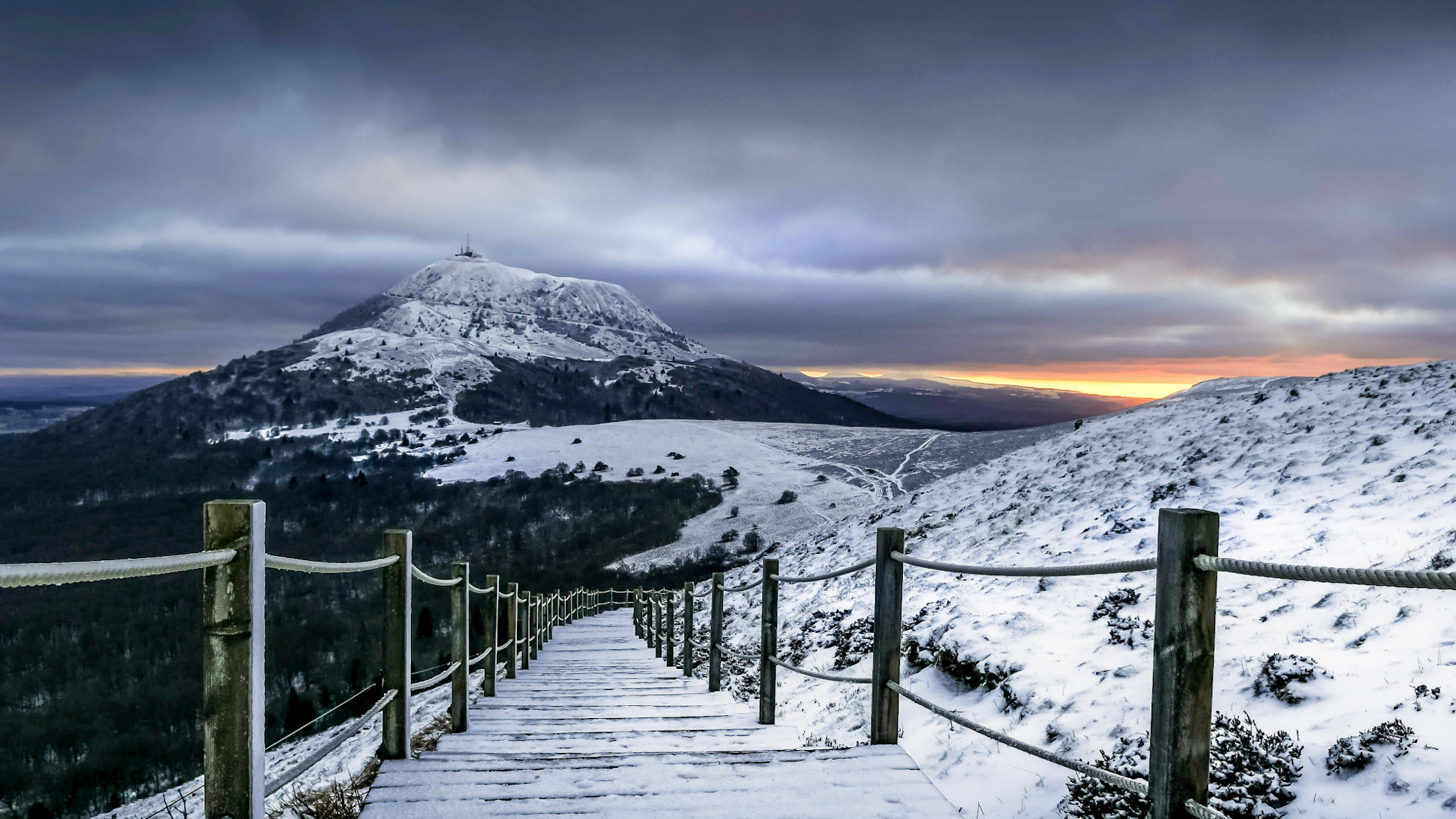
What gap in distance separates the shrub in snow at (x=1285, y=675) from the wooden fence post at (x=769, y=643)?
310 centimetres

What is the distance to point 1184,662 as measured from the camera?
241 centimetres

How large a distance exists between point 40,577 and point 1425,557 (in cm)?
899

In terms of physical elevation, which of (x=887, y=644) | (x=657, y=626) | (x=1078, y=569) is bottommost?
(x=657, y=626)

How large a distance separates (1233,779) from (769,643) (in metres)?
3.05

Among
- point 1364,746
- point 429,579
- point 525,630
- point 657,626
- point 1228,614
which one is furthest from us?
point 657,626

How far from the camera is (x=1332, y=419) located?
1411 centimetres

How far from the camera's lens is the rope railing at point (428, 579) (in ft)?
14.3

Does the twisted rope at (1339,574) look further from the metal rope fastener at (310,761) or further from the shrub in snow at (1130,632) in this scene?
the shrub in snow at (1130,632)

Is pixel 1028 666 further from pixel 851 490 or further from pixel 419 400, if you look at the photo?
pixel 419 400

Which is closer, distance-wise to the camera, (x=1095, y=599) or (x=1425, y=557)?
(x=1425, y=557)

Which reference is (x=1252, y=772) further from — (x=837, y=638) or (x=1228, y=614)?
(x=837, y=638)

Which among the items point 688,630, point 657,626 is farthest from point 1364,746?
point 657,626

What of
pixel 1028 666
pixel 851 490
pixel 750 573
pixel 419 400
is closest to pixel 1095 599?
pixel 1028 666

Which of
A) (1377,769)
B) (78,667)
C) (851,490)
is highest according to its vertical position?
(1377,769)
